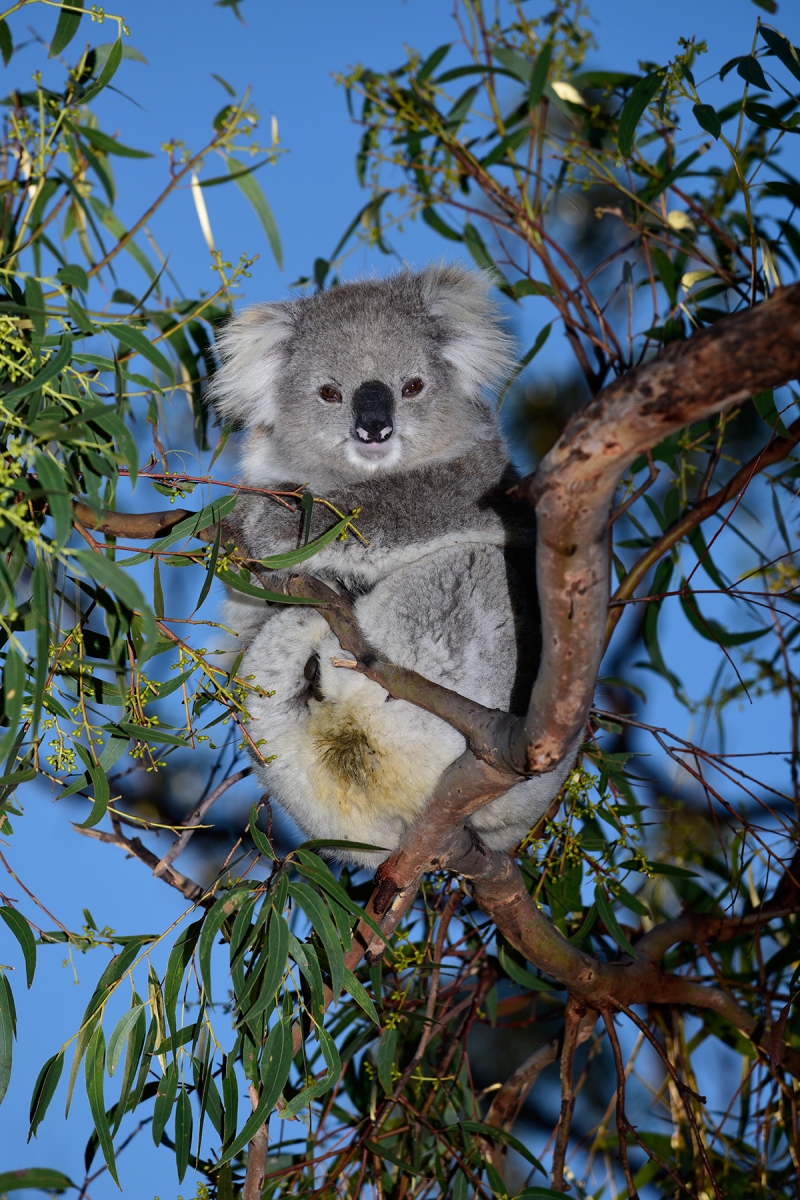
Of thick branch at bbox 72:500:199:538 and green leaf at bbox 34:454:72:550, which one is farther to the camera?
thick branch at bbox 72:500:199:538

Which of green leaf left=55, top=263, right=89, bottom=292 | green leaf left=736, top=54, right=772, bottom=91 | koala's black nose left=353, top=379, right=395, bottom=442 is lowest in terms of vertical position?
green leaf left=55, top=263, right=89, bottom=292

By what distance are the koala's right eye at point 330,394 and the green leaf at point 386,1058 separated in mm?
1429

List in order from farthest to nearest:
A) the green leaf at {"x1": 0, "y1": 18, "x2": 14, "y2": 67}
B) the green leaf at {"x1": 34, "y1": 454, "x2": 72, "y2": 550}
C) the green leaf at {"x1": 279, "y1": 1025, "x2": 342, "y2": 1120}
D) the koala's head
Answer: the koala's head, the green leaf at {"x1": 0, "y1": 18, "x2": 14, "y2": 67}, the green leaf at {"x1": 279, "y1": 1025, "x2": 342, "y2": 1120}, the green leaf at {"x1": 34, "y1": 454, "x2": 72, "y2": 550}

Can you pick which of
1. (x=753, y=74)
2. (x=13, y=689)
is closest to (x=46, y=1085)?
(x=13, y=689)

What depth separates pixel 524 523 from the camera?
80.1 inches

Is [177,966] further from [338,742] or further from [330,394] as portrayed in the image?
[330,394]

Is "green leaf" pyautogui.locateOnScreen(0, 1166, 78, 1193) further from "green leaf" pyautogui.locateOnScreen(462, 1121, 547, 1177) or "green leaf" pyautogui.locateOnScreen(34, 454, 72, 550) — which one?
"green leaf" pyautogui.locateOnScreen(462, 1121, 547, 1177)

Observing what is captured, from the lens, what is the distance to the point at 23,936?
1594mm

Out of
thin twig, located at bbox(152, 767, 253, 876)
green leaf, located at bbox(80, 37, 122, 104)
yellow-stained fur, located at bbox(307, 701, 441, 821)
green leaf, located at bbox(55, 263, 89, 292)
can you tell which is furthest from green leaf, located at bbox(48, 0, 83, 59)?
thin twig, located at bbox(152, 767, 253, 876)

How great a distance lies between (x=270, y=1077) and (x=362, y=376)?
60.3 inches

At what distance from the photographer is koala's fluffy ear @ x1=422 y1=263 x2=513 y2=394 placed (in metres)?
2.50

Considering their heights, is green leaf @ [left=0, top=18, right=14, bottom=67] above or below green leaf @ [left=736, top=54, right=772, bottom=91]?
above

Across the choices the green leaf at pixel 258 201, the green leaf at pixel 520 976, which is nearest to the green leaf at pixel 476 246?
the green leaf at pixel 258 201

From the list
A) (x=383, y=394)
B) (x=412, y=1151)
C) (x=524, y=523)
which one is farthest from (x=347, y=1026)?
(x=383, y=394)
